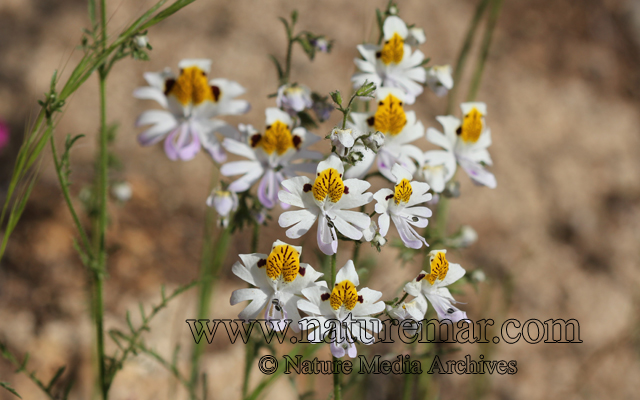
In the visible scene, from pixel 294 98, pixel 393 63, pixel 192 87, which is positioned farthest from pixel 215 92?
pixel 393 63

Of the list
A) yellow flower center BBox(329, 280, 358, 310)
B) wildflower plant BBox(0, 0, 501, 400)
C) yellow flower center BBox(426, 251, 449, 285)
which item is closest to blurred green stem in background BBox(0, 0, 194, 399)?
wildflower plant BBox(0, 0, 501, 400)

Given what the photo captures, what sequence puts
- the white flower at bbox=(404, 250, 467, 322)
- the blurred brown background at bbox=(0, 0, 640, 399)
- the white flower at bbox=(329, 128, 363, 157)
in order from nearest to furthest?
the white flower at bbox=(329, 128, 363, 157) → the white flower at bbox=(404, 250, 467, 322) → the blurred brown background at bbox=(0, 0, 640, 399)

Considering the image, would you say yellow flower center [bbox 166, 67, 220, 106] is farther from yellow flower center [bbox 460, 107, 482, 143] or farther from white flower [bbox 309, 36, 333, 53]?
yellow flower center [bbox 460, 107, 482, 143]

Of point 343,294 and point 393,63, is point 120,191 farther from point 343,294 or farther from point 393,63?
point 343,294

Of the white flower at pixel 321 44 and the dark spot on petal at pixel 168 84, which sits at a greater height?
the white flower at pixel 321 44

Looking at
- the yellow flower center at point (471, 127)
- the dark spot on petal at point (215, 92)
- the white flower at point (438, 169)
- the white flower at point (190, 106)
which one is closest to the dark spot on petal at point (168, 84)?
the white flower at point (190, 106)

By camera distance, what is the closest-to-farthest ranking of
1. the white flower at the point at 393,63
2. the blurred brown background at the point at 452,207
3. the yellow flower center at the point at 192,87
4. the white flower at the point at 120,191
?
the white flower at the point at 393,63 < the yellow flower center at the point at 192,87 < the white flower at the point at 120,191 < the blurred brown background at the point at 452,207

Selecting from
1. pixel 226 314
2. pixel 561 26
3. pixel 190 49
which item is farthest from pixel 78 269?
pixel 561 26

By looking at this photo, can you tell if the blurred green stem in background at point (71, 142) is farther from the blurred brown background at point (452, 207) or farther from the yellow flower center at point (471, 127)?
the blurred brown background at point (452, 207)
